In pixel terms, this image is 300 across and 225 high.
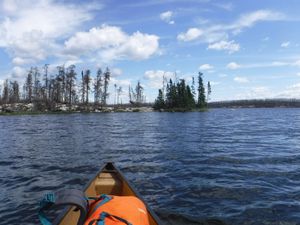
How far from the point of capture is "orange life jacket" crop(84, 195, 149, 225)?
4.37 m

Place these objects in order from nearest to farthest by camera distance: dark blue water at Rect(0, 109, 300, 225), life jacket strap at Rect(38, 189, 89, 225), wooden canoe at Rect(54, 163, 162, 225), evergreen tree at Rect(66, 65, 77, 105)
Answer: life jacket strap at Rect(38, 189, 89, 225) < wooden canoe at Rect(54, 163, 162, 225) < dark blue water at Rect(0, 109, 300, 225) < evergreen tree at Rect(66, 65, 77, 105)

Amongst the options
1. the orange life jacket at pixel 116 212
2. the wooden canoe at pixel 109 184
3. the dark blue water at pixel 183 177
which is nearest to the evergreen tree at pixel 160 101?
the dark blue water at pixel 183 177

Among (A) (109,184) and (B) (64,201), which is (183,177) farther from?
(B) (64,201)

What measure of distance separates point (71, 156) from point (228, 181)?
9335 mm

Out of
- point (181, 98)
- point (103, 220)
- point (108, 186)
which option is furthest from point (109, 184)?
point (181, 98)

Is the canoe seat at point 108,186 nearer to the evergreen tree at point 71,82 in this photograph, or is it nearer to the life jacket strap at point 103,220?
the life jacket strap at point 103,220

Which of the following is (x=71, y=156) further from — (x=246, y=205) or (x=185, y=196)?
(x=246, y=205)

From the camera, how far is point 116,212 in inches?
181

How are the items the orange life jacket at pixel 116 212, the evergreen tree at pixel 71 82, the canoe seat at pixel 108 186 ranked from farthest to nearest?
1. the evergreen tree at pixel 71 82
2. the canoe seat at pixel 108 186
3. the orange life jacket at pixel 116 212

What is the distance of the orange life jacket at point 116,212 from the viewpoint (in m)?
4.37

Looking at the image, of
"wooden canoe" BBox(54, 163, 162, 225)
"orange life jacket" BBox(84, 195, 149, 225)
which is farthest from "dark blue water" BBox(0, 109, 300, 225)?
"orange life jacket" BBox(84, 195, 149, 225)

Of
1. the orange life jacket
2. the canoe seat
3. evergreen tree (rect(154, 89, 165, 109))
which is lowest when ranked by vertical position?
the canoe seat

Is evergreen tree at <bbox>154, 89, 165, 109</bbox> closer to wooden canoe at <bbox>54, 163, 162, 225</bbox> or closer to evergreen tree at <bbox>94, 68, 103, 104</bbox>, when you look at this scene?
evergreen tree at <bbox>94, 68, 103, 104</bbox>

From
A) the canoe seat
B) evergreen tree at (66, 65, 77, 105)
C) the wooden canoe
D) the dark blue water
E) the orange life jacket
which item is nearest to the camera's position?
the orange life jacket
